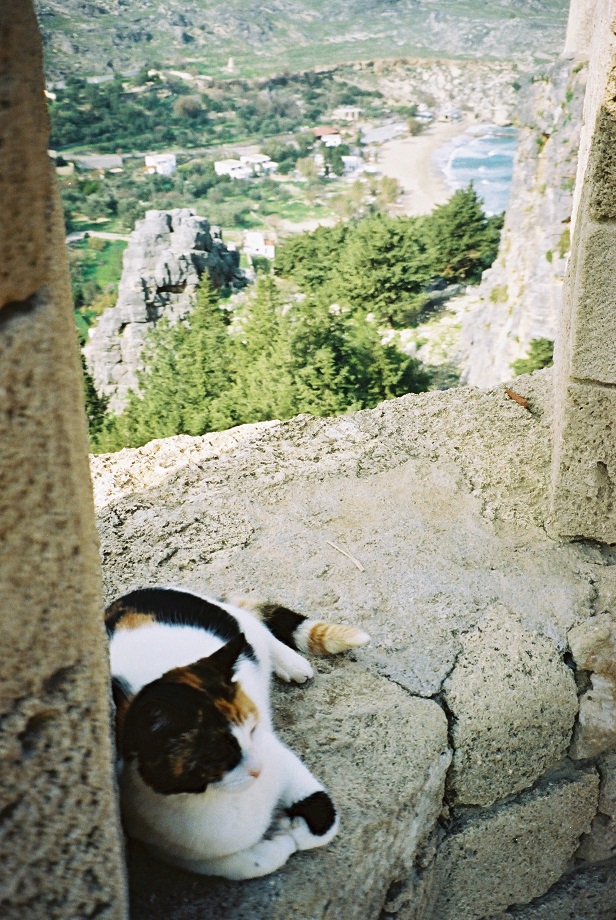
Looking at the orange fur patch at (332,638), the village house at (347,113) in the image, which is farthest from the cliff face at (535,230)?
the village house at (347,113)

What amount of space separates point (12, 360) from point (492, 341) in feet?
92.5

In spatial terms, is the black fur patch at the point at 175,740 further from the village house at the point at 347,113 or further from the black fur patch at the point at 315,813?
the village house at the point at 347,113

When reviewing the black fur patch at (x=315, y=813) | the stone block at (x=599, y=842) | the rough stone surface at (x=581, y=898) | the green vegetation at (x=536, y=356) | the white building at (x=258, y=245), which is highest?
the black fur patch at (x=315, y=813)

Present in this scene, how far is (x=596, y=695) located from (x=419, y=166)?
4782cm

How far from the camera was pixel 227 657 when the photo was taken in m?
1.71

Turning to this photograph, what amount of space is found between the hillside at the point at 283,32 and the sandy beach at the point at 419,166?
4555 millimetres

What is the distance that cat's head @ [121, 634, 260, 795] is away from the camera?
4.91 ft

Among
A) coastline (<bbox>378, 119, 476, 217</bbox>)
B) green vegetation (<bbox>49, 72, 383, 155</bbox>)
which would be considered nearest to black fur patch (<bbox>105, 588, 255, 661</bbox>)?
coastline (<bbox>378, 119, 476, 217</bbox>)

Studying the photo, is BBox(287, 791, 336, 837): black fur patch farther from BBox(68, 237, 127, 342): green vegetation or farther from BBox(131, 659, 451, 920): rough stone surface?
BBox(68, 237, 127, 342): green vegetation

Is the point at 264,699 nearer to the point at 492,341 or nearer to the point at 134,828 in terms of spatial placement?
the point at 134,828

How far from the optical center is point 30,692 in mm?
1215

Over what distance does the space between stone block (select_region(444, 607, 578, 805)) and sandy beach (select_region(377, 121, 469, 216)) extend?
1568 inches

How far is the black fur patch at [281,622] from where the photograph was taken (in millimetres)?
2197

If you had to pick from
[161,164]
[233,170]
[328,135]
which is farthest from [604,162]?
[328,135]
